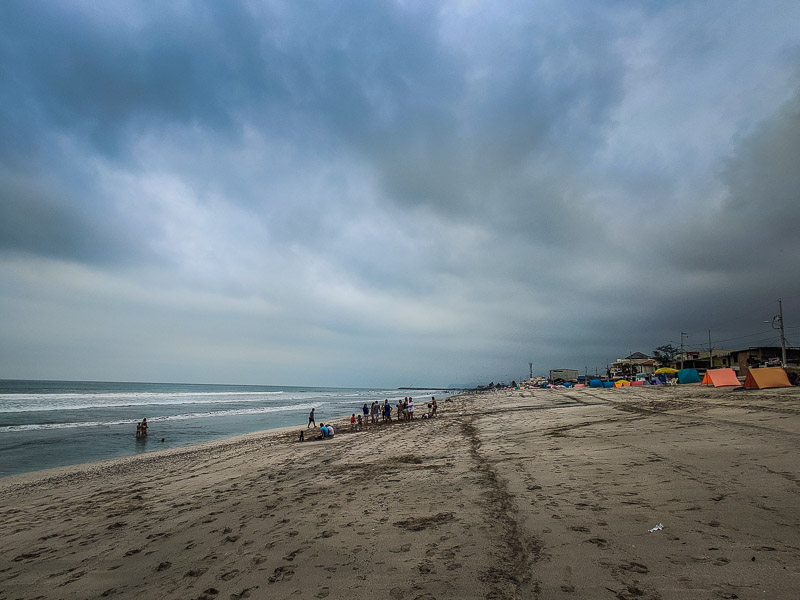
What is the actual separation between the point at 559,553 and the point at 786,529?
263 cm

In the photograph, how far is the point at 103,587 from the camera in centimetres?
494

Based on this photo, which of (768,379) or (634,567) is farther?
(768,379)

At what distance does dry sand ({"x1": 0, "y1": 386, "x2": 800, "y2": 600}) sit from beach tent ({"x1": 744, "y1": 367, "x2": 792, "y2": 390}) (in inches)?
721

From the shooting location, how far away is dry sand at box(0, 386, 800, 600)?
3.99 meters

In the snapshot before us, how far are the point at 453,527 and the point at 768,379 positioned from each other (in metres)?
29.5

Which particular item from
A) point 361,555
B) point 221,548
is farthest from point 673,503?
point 221,548

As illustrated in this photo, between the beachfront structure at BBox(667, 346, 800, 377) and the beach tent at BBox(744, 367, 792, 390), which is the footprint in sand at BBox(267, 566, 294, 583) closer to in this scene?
the beach tent at BBox(744, 367, 792, 390)

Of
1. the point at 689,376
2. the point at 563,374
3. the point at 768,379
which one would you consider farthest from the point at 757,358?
the point at 563,374

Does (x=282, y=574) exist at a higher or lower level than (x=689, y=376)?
higher

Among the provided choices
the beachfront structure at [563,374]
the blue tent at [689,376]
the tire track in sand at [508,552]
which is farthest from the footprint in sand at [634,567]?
the beachfront structure at [563,374]

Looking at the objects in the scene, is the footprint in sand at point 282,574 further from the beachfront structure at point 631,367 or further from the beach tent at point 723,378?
the beachfront structure at point 631,367

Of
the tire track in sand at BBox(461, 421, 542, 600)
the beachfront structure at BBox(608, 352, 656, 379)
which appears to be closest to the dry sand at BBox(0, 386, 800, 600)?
the tire track in sand at BBox(461, 421, 542, 600)

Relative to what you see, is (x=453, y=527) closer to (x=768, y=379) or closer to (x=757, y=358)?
(x=768, y=379)

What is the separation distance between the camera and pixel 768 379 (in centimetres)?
2430
